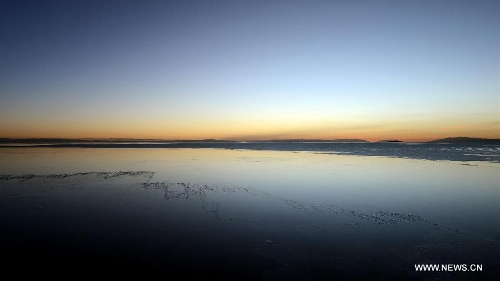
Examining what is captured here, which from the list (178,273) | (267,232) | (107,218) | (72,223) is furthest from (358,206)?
(72,223)

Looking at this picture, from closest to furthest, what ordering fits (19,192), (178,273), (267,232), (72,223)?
(178,273), (267,232), (72,223), (19,192)

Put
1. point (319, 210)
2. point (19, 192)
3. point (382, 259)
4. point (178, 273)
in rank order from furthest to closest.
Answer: point (19, 192), point (319, 210), point (382, 259), point (178, 273)

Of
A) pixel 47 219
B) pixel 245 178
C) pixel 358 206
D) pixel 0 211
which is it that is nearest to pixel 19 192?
pixel 0 211

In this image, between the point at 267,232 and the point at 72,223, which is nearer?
the point at 267,232

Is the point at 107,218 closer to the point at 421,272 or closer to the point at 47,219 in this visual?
the point at 47,219

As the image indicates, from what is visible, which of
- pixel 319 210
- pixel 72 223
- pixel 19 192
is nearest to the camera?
pixel 72 223

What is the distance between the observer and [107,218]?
9.41 meters

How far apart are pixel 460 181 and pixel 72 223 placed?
18.8 metres

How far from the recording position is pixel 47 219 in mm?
9102

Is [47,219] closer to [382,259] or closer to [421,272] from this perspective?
[382,259]

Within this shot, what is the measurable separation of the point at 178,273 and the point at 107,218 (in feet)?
16.0

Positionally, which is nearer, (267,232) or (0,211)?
(267,232)

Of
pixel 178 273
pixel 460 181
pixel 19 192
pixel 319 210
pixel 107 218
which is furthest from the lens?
pixel 460 181

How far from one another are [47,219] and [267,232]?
22.7ft
